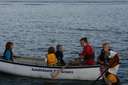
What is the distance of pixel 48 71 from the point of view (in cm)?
2481

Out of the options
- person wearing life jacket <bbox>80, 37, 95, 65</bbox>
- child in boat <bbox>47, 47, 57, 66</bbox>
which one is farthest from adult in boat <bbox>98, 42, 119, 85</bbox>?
child in boat <bbox>47, 47, 57, 66</bbox>

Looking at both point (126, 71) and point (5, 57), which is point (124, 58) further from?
point (5, 57)

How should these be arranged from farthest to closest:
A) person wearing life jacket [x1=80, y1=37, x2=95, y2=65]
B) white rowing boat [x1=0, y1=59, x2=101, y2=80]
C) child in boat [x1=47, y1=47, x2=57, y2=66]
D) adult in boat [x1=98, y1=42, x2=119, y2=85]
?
child in boat [x1=47, y1=47, x2=57, y2=66]
white rowing boat [x1=0, y1=59, x2=101, y2=80]
person wearing life jacket [x1=80, y1=37, x2=95, y2=65]
adult in boat [x1=98, y1=42, x2=119, y2=85]

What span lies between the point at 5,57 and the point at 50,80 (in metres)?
3.07

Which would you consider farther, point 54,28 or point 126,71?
point 54,28

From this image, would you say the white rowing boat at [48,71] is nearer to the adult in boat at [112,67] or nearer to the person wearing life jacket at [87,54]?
the person wearing life jacket at [87,54]

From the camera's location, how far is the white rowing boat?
23891 millimetres

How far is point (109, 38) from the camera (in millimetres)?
46094

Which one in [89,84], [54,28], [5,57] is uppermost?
[54,28]

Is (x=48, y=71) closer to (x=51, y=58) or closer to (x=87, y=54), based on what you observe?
(x=51, y=58)

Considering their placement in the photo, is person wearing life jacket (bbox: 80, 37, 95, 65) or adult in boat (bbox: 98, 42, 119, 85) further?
person wearing life jacket (bbox: 80, 37, 95, 65)

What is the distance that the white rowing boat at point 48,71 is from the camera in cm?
2389

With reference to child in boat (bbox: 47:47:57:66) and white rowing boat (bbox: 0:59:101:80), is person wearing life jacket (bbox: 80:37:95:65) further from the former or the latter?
child in boat (bbox: 47:47:57:66)

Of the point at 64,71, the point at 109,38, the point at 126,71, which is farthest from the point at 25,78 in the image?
the point at 109,38
